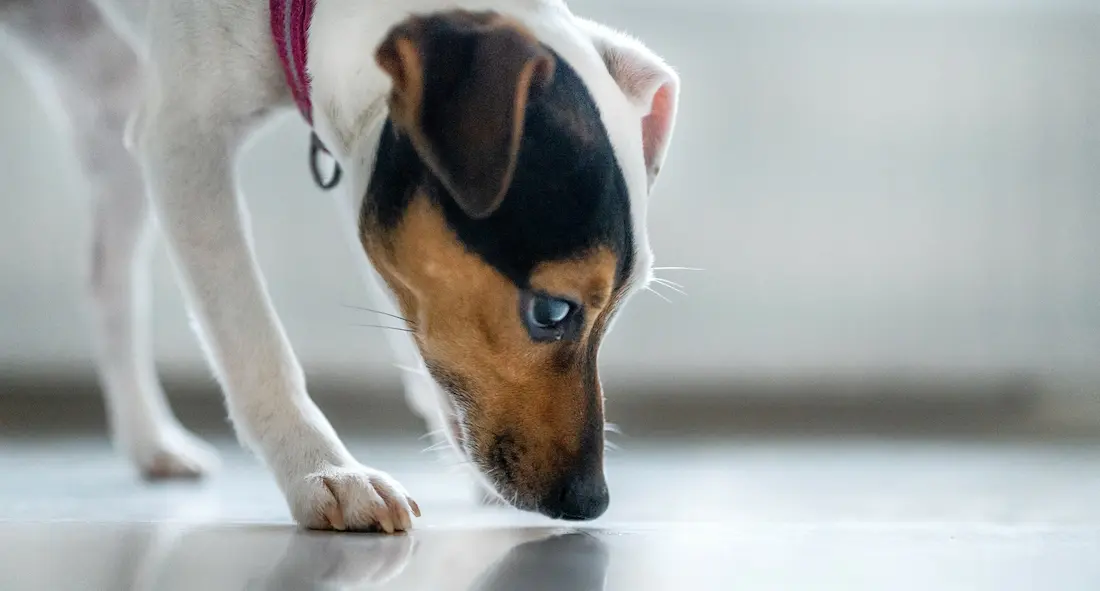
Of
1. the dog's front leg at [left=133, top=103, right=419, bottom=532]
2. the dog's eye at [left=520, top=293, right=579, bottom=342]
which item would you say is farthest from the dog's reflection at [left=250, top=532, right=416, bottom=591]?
the dog's eye at [left=520, top=293, right=579, bottom=342]

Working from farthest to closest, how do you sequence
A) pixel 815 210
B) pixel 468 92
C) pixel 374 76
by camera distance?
pixel 815 210 < pixel 374 76 < pixel 468 92

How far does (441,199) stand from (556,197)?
0.47 feet

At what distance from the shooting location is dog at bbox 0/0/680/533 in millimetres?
1275

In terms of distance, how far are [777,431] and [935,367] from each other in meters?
0.47

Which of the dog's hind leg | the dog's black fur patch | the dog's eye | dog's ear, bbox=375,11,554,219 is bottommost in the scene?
the dog's hind leg

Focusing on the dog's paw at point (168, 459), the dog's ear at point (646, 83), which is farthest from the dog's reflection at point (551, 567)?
the dog's paw at point (168, 459)

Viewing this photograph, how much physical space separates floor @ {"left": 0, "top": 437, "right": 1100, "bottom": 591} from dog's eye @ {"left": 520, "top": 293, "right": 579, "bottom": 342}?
0.23 meters

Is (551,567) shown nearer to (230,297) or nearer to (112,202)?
(230,297)

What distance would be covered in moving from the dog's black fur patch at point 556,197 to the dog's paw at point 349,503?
289 mm

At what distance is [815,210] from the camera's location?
9.13 ft

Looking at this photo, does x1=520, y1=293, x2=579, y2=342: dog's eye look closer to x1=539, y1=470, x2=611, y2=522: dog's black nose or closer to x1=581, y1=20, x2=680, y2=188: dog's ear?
x1=539, y1=470, x2=611, y2=522: dog's black nose

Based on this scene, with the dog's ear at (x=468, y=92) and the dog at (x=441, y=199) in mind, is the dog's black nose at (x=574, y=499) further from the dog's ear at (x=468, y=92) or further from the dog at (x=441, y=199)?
the dog's ear at (x=468, y=92)

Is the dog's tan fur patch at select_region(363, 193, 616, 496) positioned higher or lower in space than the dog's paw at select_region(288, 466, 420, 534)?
higher

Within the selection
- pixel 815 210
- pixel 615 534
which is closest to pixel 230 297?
pixel 615 534
